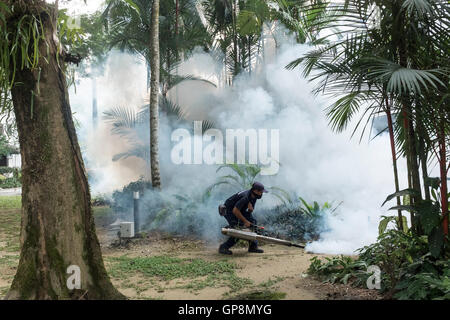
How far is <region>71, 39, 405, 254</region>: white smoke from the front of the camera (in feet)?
27.0

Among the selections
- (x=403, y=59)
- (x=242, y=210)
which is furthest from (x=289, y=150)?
(x=403, y=59)

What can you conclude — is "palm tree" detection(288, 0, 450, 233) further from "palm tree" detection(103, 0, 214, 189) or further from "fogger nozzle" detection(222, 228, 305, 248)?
"palm tree" detection(103, 0, 214, 189)

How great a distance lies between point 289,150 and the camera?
10.8 meters

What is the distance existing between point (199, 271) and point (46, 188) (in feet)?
9.31

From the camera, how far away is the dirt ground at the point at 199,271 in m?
4.47

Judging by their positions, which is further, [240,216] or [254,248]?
[254,248]

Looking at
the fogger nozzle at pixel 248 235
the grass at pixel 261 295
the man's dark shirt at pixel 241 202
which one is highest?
the man's dark shirt at pixel 241 202

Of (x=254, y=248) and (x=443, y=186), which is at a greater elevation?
(x=443, y=186)

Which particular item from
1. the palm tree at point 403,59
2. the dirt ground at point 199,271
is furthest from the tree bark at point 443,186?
the dirt ground at point 199,271

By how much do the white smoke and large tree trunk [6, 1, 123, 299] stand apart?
4431mm

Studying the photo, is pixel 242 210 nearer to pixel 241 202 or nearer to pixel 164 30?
pixel 241 202

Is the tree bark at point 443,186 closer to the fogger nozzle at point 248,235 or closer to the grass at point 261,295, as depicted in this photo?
the grass at point 261,295

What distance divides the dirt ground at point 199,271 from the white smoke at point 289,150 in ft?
3.65

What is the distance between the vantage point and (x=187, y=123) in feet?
43.4
